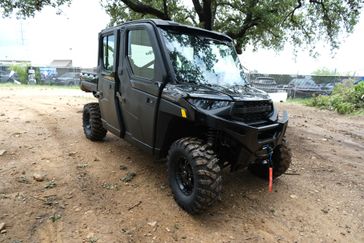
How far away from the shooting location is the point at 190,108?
3.25m

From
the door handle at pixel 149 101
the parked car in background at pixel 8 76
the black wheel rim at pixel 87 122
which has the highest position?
the door handle at pixel 149 101

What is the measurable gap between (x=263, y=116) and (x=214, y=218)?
138 cm

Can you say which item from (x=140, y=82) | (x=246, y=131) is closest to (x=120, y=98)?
(x=140, y=82)

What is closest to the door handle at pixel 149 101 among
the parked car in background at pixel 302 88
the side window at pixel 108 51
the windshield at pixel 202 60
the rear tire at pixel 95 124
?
the windshield at pixel 202 60

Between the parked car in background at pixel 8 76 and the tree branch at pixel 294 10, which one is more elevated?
the tree branch at pixel 294 10

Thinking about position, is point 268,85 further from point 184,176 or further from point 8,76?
point 8,76

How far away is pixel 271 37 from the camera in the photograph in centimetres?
1050

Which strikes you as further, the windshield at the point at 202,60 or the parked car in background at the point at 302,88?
the parked car in background at the point at 302,88

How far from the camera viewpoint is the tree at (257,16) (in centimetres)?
812

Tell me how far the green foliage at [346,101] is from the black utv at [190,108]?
9.00m

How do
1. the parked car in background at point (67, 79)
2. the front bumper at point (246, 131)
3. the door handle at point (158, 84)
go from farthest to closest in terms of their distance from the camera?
the parked car in background at point (67, 79) < the door handle at point (158, 84) < the front bumper at point (246, 131)

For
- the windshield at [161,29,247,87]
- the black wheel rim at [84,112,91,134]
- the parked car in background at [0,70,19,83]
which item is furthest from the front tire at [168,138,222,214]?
the parked car in background at [0,70,19,83]

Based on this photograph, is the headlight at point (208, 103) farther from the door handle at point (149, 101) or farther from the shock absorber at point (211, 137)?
the door handle at point (149, 101)

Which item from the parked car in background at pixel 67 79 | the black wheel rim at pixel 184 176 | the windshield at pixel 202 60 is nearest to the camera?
the black wheel rim at pixel 184 176
